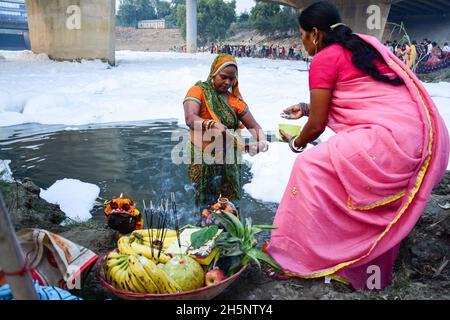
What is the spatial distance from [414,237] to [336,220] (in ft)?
3.58

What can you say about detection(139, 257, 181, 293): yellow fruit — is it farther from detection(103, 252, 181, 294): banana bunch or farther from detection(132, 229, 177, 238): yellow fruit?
detection(132, 229, 177, 238): yellow fruit

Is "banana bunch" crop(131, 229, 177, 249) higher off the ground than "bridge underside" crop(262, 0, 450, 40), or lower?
lower

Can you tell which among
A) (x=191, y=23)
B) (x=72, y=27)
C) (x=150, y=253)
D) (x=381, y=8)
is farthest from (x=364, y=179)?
(x=191, y=23)

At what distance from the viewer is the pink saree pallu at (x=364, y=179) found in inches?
79.4

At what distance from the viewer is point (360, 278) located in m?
2.22

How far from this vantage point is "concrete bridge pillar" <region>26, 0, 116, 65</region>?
18.0m

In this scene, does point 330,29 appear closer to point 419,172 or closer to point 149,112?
point 419,172

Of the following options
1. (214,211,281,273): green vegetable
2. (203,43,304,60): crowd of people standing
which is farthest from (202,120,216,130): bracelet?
(203,43,304,60): crowd of people standing

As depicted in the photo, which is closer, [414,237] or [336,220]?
[336,220]

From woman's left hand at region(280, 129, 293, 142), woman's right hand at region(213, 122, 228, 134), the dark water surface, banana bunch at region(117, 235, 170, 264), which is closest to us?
banana bunch at region(117, 235, 170, 264)

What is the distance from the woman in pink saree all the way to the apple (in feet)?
1.38

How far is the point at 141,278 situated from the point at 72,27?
1882 cm

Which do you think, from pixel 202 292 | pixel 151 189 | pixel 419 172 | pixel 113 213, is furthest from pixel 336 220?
pixel 151 189

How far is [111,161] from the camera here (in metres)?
5.83
